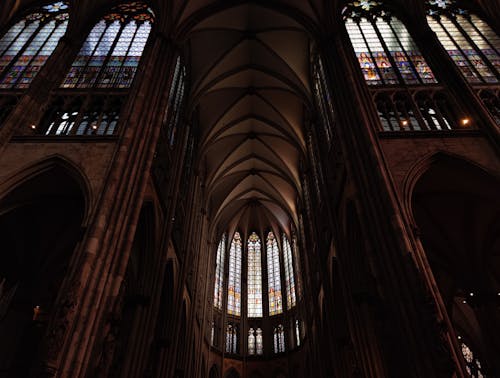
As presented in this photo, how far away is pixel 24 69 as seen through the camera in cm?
1496

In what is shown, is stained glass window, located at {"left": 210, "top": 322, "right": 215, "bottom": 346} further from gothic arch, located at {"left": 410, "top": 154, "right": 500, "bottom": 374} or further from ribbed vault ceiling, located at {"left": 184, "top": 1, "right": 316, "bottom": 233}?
gothic arch, located at {"left": 410, "top": 154, "right": 500, "bottom": 374}

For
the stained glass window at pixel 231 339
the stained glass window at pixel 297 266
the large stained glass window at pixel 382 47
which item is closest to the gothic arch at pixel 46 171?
the large stained glass window at pixel 382 47

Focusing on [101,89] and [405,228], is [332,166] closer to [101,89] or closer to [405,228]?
[405,228]

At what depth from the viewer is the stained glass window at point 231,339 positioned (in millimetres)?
26703

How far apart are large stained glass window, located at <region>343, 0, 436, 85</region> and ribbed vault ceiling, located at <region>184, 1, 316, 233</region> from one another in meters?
2.75

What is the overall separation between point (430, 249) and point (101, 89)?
13958 mm

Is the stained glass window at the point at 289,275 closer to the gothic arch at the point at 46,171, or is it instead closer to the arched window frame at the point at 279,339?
the arched window frame at the point at 279,339

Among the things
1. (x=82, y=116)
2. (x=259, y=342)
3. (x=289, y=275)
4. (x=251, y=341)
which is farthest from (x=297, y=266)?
(x=82, y=116)

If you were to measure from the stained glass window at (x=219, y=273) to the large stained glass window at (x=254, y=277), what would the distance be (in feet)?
7.45

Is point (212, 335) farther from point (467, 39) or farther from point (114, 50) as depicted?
point (467, 39)

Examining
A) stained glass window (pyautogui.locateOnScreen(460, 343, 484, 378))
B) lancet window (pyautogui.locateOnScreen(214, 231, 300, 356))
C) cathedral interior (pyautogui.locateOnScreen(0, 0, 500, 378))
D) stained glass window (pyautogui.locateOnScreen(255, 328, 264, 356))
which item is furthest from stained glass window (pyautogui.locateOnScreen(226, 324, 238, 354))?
stained glass window (pyautogui.locateOnScreen(460, 343, 484, 378))

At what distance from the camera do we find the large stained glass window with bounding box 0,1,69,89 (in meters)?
14.7

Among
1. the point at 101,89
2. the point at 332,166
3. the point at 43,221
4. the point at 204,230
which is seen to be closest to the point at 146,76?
the point at 101,89

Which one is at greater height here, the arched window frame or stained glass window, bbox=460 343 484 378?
the arched window frame
